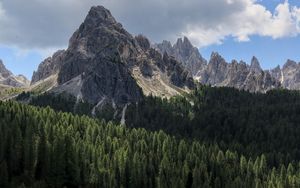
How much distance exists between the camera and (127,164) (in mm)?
176000

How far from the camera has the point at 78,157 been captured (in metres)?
159

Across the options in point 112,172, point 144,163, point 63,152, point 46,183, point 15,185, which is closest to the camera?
point 15,185

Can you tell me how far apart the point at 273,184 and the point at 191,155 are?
38.7 m

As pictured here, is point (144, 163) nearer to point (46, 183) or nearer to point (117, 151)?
point (117, 151)

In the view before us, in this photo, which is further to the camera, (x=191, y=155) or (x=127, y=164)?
(x=191, y=155)

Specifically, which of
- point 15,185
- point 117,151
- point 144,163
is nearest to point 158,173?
point 144,163

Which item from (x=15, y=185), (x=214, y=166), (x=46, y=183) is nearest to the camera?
(x=15, y=185)

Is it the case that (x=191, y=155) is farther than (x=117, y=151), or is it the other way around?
(x=191, y=155)

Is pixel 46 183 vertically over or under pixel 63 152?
under

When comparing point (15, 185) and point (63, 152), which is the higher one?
point (63, 152)

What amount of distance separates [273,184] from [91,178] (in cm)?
6485

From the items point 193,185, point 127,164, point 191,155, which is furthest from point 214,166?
point 127,164

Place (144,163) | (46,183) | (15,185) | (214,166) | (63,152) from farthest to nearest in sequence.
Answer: (214,166)
(144,163)
(63,152)
(46,183)
(15,185)

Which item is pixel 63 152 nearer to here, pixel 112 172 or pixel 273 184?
pixel 112 172
